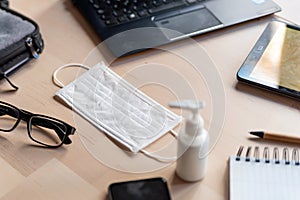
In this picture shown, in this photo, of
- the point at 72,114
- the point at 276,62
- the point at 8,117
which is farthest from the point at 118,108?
the point at 276,62

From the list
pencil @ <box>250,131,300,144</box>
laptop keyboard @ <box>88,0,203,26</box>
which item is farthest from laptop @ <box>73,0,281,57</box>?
pencil @ <box>250,131,300,144</box>

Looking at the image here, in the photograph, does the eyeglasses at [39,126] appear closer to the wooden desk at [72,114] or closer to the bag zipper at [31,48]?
the wooden desk at [72,114]

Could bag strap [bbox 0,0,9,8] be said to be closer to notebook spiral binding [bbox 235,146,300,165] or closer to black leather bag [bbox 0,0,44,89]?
black leather bag [bbox 0,0,44,89]

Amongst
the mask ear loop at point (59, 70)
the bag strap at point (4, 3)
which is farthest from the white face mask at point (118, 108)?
the bag strap at point (4, 3)

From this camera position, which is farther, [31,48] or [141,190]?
[31,48]

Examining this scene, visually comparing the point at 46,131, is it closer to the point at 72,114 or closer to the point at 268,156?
the point at 72,114

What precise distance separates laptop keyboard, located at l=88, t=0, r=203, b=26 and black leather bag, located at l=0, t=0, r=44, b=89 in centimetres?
14

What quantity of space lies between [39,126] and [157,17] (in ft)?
1.12

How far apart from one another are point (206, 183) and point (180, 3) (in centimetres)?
44

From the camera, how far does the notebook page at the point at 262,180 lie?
2.29ft

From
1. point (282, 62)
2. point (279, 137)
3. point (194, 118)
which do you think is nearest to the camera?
point (194, 118)

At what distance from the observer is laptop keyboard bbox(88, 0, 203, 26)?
3.25ft

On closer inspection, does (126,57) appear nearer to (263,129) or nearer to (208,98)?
(208,98)

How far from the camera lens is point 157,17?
3.28 ft
